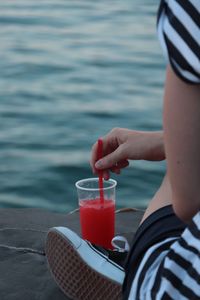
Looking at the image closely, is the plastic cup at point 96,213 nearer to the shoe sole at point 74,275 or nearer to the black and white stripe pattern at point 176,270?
the shoe sole at point 74,275

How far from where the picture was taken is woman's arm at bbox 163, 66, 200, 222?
1329 mm

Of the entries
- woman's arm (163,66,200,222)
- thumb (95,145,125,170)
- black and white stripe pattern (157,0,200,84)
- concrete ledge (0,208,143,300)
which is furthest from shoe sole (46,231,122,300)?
black and white stripe pattern (157,0,200,84)

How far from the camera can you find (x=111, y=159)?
6.88 feet

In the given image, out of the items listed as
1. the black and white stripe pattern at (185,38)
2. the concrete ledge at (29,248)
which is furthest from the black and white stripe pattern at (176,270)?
the concrete ledge at (29,248)

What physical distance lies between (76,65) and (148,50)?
675 mm

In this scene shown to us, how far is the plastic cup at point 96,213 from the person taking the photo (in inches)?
93.4

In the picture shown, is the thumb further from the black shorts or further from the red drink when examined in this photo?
the black shorts

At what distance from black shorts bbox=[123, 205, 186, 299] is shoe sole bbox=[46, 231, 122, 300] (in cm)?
43

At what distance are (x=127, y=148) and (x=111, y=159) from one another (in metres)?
0.05

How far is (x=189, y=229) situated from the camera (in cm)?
141

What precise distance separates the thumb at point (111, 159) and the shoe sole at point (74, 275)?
182 mm

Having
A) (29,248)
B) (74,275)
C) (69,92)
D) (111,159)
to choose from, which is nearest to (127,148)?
(111,159)

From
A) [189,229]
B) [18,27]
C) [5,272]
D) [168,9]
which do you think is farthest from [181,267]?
[18,27]

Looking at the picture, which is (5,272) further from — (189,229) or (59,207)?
(59,207)
